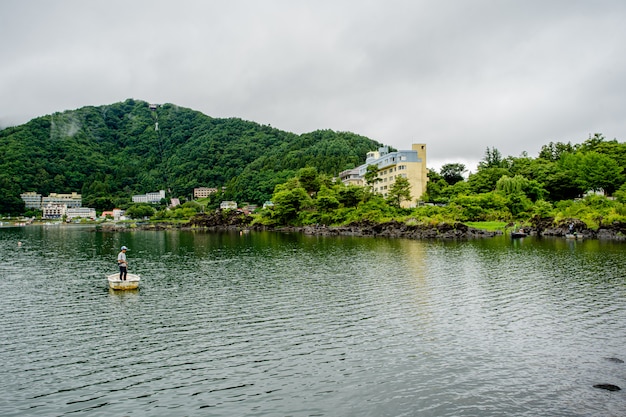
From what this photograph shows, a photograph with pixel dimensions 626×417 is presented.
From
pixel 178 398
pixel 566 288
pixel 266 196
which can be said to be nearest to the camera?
pixel 178 398

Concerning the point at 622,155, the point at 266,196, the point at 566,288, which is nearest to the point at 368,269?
the point at 566,288

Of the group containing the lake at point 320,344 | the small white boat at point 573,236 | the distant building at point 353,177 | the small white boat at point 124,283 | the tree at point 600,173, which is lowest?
the lake at point 320,344

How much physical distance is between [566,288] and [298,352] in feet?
69.1

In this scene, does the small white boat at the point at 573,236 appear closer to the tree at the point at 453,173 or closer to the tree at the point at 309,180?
the tree at the point at 453,173

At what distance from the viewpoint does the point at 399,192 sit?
10225cm

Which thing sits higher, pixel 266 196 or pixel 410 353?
pixel 266 196

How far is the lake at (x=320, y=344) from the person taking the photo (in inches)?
528

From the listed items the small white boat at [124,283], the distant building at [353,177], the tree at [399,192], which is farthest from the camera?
the distant building at [353,177]

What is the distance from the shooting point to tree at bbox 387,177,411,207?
102500 mm

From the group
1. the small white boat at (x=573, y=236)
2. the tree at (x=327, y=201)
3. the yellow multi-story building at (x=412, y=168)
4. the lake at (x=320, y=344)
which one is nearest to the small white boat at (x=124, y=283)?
the lake at (x=320, y=344)

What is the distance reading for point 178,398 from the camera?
44.8 ft

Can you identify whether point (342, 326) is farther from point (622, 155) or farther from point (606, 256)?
point (622, 155)

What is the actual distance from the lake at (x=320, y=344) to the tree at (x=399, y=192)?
6652 cm

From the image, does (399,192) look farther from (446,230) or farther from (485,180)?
(446,230)
